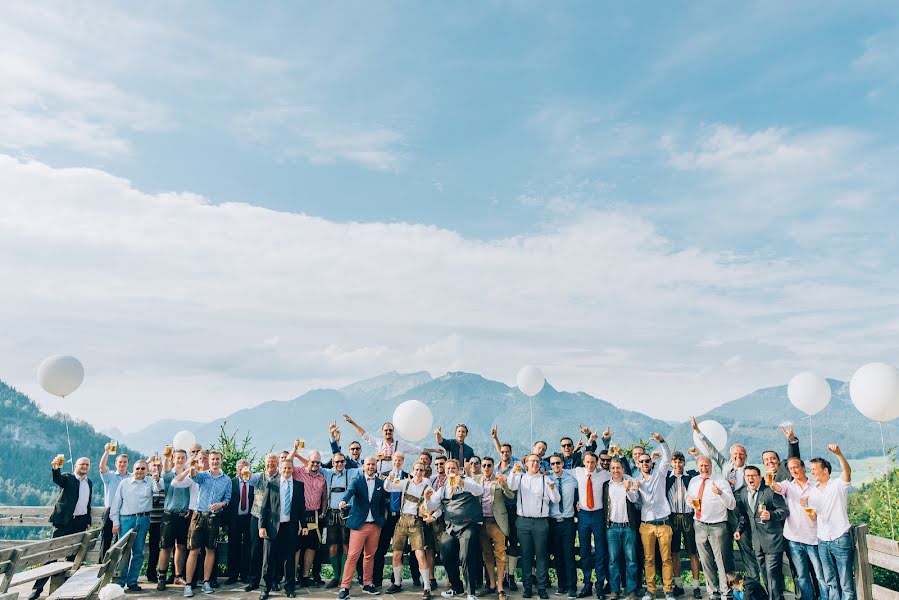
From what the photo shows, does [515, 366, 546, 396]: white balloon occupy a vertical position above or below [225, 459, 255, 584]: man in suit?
above

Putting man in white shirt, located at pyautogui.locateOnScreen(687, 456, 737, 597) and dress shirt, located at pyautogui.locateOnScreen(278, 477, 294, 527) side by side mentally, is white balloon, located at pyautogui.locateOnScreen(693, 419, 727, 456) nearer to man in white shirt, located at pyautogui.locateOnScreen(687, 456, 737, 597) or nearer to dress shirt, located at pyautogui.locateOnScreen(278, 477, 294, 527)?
man in white shirt, located at pyautogui.locateOnScreen(687, 456, 737, 597)

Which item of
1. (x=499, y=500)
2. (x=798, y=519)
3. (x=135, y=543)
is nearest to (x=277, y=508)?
(x=135, y=543)

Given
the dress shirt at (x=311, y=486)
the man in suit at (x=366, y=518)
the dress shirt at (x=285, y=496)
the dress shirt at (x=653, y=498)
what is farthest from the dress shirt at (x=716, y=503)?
the dress shirt at (x=285, y=496)

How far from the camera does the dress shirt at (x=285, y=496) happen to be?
932cm

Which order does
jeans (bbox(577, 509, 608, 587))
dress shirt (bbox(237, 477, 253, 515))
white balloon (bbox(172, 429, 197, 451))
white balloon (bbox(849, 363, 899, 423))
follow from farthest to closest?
white balloon (bbox(172, 429, 197, 451)), dress shirt (bbox(237, 477, 253, 515)), white balloon (bbox(849, 363, 899, 423)), jeans (bbox(577, 509, 608, 587))

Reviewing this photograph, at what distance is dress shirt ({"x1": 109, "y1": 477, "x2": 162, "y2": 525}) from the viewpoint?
31.3 feet

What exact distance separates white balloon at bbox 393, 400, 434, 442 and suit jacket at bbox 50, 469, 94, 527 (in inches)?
212

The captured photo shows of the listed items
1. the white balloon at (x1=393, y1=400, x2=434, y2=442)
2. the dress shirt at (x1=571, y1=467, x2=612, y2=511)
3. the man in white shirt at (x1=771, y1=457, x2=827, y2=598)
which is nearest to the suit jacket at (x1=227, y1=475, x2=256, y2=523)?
the white balloon at (x1=393, y1=400, x2=434, y2=442)

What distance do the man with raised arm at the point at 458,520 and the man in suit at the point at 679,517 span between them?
2809 millimetres

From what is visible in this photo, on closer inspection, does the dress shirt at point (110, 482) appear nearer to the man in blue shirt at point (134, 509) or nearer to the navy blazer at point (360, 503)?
the man in blue shirt at point (134, 509)

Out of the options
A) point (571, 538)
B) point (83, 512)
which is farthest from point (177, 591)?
point (571, 538)

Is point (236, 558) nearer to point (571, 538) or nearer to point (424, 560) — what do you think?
point (424, 560)

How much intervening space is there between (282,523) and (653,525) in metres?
5.38

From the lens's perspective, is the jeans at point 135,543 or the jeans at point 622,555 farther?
the jeans at point 135,543
